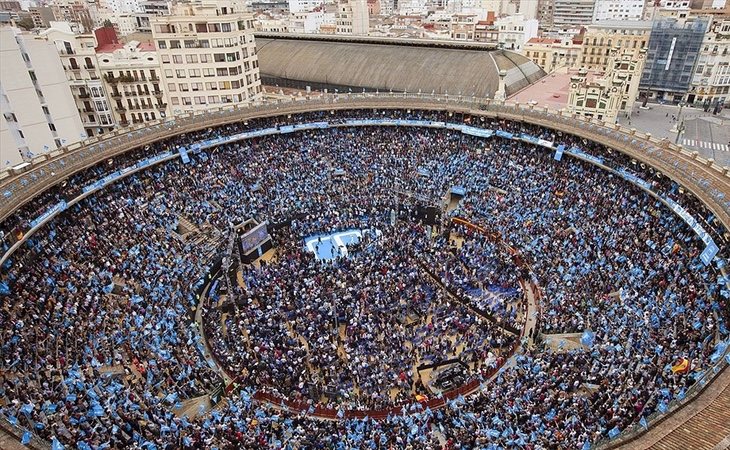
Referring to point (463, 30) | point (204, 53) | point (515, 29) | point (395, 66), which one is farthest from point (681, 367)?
point (515, 29)

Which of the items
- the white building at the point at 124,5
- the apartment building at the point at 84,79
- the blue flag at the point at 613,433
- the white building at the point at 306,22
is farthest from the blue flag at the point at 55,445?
the white building at the point at 124,5

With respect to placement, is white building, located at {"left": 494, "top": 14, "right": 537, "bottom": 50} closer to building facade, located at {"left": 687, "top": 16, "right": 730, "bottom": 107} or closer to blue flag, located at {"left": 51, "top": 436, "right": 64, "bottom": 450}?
building facade, located at {"left": 687, "top": 16, "right": 730, "bottom": 107}

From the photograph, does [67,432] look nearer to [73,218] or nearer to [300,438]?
[300,438]

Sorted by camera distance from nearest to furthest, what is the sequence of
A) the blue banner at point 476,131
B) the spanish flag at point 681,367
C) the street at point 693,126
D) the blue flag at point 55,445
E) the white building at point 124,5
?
the blue flag at point 55,445
the spanish flag at point 681,367
the blue banner at point 476,131
the street at point 693,126
the white building at point 124,5

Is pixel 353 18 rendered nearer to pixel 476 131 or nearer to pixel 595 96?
pixel 595 96

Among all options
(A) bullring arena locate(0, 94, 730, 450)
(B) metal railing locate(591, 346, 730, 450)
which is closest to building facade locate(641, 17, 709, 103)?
(A) bullring arena locate(0, 94, 730, 450)

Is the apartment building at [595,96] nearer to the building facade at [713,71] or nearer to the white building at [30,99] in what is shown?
the building facade at [713,71]
